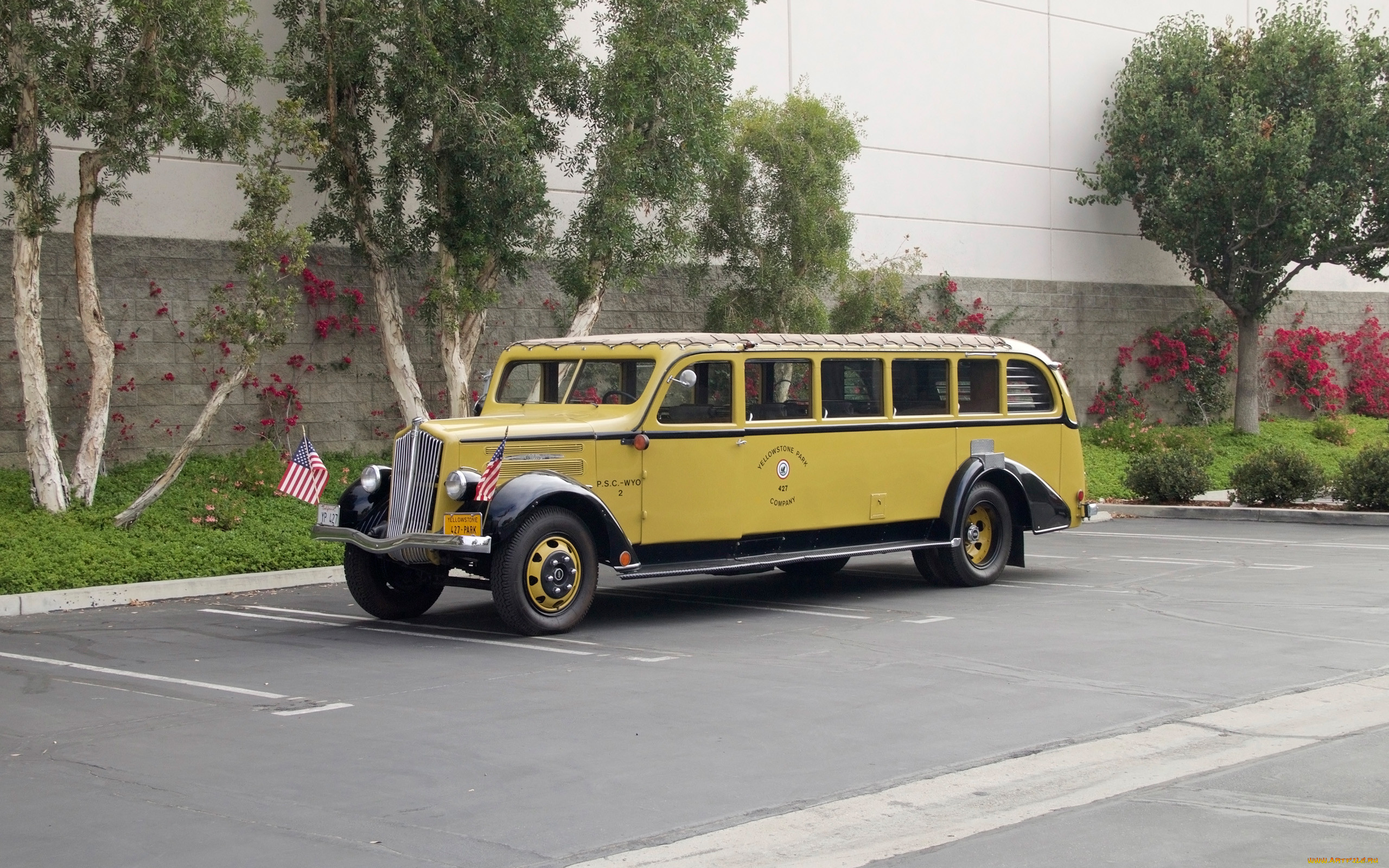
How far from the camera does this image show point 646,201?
59.8 feet

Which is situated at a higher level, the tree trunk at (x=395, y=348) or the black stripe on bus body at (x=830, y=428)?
the tree trunk at (x=395, y=348)

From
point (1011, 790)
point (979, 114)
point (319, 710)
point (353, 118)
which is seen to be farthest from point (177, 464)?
point (979, 114)

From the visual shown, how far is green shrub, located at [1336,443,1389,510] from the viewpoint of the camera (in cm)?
1875

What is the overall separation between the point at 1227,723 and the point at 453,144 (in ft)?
37.6

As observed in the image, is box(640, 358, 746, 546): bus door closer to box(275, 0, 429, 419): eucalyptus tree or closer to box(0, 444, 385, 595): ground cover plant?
box(0, 444, 385, 595): ground cover plant

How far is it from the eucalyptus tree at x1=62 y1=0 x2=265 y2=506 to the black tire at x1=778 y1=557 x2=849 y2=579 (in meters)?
7.22

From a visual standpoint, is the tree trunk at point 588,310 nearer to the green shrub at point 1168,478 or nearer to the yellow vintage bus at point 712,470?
the yellow vintage bus at point 712,470

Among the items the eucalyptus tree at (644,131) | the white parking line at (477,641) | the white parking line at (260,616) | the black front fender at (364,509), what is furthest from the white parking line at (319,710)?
the eucalyptus tree at (644,131)

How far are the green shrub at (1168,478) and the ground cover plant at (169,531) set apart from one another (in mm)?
11526

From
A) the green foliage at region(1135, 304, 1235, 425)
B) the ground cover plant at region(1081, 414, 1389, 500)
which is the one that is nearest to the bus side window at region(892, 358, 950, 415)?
the ground cover plant at region(1081, 414, 1389, 500)

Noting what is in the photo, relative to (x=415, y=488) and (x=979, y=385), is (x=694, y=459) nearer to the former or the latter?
(x=415, y=488)

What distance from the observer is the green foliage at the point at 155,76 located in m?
14.1

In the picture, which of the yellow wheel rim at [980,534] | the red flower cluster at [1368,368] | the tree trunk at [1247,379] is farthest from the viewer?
the red flower cluster at [1368,368]

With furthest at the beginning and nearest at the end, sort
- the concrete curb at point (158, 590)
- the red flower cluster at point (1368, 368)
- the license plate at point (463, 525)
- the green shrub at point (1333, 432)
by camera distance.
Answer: the red flower cluster at point (1368, 368) < the green shrub at point (1333, 432) < the concrete curb at point (158, 590) < the license plate at point (463, 525)
